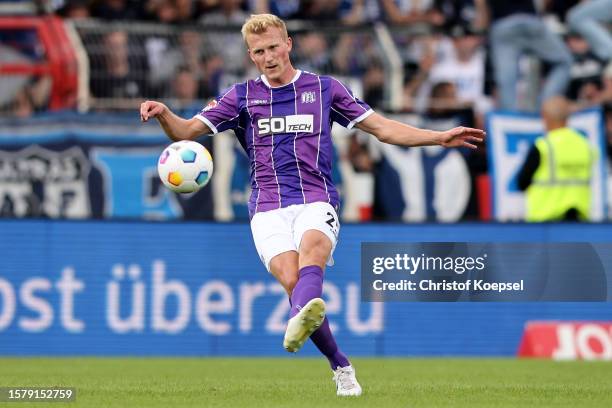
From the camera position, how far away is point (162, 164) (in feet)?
29.7

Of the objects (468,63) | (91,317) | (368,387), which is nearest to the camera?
(368,387)

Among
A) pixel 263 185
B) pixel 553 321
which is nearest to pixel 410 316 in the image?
pixel 553 321

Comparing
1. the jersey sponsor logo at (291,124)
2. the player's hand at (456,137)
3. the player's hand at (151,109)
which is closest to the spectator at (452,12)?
the jersey sponsor logo at (291,124)

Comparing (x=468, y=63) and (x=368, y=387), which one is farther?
(x=468, y=63)

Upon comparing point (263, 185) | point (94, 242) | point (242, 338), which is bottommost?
point (242, 338)

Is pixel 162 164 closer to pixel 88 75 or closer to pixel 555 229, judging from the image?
pixel 555 229

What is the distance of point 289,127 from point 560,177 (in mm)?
6276

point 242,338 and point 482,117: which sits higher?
point 482,117

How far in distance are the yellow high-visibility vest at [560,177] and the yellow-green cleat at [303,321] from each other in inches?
270

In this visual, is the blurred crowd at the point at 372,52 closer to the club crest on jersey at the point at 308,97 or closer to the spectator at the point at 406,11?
the spectator at the point at 406,11

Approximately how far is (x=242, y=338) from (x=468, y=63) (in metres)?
6.19

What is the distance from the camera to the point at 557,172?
1459cm

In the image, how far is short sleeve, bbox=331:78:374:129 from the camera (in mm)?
9078

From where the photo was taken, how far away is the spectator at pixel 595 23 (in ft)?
61.3
